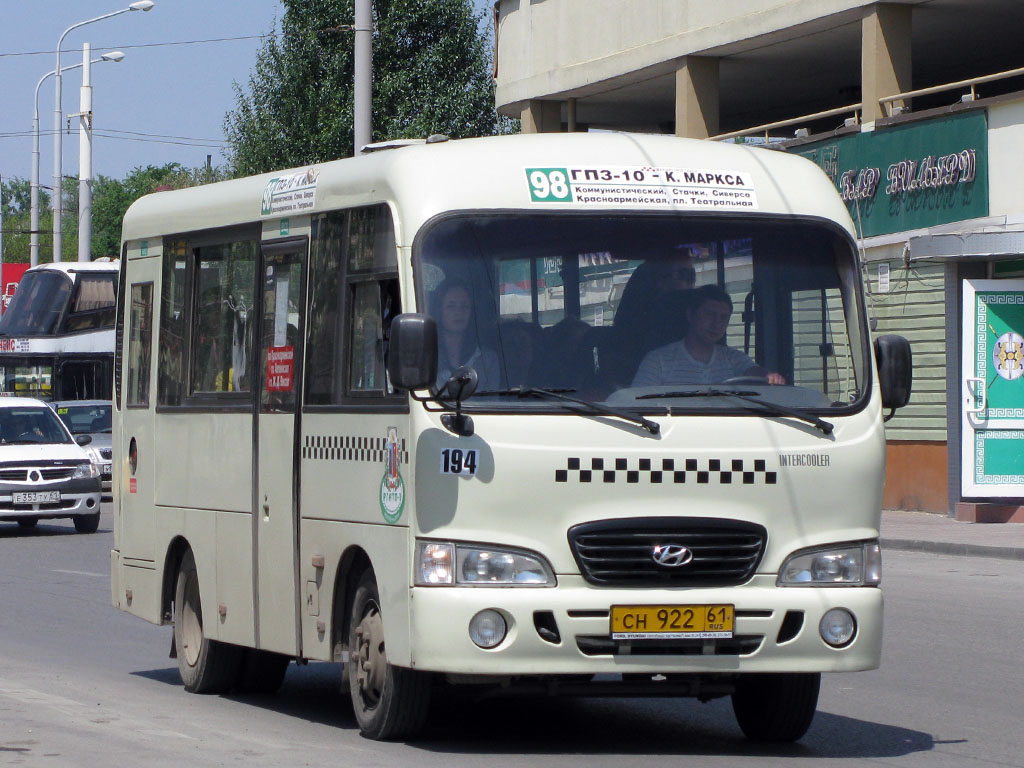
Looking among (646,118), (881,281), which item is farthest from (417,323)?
(646,118)

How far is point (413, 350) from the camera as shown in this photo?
293 inches

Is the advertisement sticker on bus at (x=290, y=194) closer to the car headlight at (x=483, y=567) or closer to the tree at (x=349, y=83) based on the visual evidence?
the car headlight at (x=483, y=567)

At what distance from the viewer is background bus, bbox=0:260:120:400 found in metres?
37.9

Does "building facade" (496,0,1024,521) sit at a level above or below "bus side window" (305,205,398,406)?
above

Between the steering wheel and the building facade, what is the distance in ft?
41.6

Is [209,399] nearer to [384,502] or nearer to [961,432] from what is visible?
[384,502]

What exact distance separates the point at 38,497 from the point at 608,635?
60.3 feet

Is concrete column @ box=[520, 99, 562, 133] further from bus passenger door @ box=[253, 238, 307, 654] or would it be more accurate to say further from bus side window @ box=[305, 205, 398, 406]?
bus side window @ box=[305, 205, 398, 406]

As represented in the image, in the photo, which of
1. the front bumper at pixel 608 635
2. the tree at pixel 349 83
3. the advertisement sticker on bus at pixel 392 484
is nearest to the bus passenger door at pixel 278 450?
the advertisement sticker on bus at pixel 392 484

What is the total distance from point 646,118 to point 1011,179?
13.4 m

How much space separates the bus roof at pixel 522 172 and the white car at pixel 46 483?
16633mm

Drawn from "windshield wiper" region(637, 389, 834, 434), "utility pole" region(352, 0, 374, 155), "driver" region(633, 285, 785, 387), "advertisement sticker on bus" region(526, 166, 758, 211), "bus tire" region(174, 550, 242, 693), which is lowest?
"bus tire" region(174, 550, 242, 693)

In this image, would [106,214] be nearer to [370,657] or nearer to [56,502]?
[56,502]

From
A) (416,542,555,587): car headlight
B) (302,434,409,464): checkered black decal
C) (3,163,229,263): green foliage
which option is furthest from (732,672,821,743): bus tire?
(3,163,229,263): green foliage
